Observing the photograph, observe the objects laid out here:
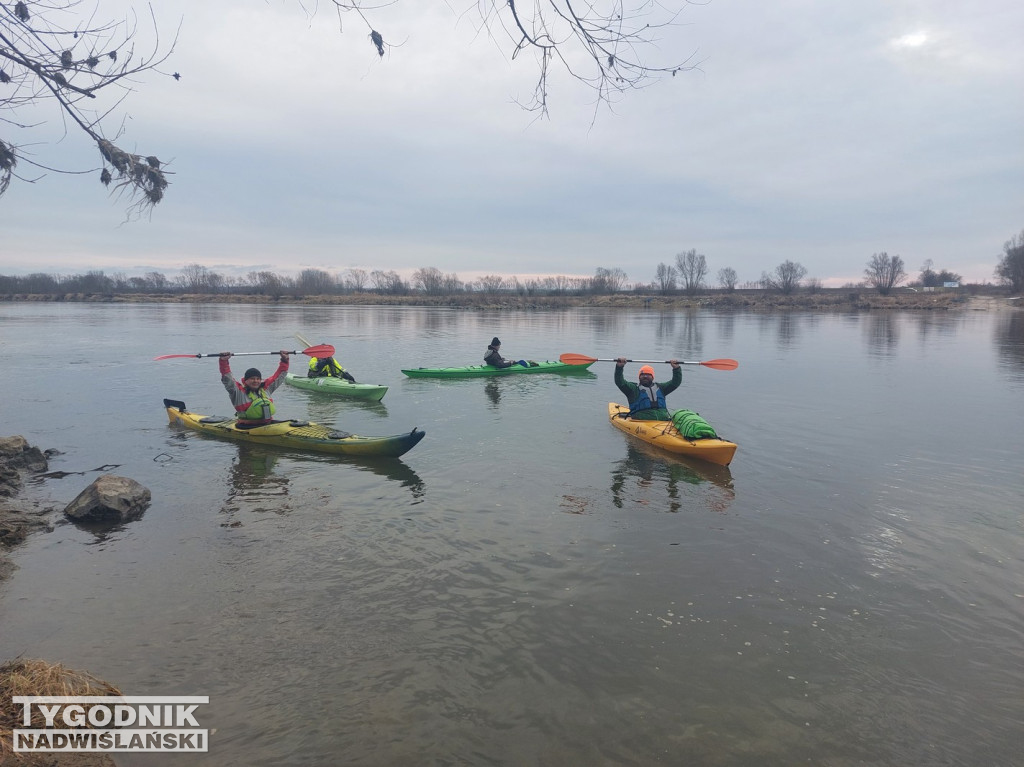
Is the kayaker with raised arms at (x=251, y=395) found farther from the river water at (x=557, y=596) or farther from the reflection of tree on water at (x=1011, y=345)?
the reflection of tree on water at (x=1011, y=345)

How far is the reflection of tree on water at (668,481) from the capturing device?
8523 millimetres

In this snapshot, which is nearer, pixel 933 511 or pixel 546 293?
pixel 933 511

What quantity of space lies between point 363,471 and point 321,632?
15.9 ft

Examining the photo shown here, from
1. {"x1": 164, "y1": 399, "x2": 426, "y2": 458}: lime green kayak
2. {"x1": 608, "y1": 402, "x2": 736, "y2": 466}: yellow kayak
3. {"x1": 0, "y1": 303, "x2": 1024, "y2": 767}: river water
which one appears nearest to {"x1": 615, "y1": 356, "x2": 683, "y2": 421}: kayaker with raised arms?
{"x1": 608, "y1": 402, "x2": 736, "y2": 466}: yellow kayak

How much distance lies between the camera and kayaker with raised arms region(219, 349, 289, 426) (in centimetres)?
1153

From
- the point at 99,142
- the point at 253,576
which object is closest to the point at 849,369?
the point at 253,576

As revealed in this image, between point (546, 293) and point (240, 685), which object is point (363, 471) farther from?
point (546, 293)

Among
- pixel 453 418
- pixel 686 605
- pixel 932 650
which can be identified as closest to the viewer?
pixel 932 650

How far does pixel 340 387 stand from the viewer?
16.6 meters

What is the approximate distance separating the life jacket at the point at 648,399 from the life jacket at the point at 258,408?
24.2 feet

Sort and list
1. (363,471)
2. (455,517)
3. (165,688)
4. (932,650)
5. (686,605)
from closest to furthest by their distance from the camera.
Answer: (165,688), (932,650), (686,605), (455,517), (363,471)

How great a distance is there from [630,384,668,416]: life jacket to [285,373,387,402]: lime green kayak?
6960mm

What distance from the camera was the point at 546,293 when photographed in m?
106

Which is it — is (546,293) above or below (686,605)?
above
